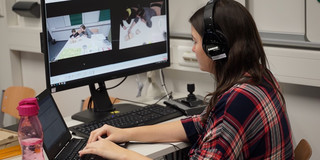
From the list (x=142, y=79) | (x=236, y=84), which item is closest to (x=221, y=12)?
(x=236, y=84)

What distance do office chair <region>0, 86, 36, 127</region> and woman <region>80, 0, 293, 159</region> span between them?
1.52 m

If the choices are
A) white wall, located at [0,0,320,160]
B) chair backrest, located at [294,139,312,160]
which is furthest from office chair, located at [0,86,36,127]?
chair backrest, located at [294,139,312,160]

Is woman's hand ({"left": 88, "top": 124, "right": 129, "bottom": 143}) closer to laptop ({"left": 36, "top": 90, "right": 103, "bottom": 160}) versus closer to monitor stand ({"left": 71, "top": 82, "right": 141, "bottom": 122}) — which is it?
laptop ({"left": 36, "top": 90, "right": 103, "bottom": 160})

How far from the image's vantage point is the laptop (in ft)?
5.26

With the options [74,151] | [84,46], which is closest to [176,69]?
[84,46]

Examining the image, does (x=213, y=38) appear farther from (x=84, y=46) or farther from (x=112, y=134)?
(x=84, y=46)

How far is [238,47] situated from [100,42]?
0.77m

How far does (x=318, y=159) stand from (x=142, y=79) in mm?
1142

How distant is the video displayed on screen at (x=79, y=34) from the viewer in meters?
1.92

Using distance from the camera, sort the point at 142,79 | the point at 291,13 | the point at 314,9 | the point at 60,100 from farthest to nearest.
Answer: the point at 60,100 → the point at 142,79 → the point at 291,13 → the point at 314,9

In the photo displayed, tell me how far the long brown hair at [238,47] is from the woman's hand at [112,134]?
389mm

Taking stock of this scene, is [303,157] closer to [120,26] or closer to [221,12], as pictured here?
[221,12]

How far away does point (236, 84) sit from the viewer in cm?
148

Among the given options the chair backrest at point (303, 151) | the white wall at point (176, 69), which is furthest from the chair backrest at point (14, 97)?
the chair backrest at point (303, 151)
